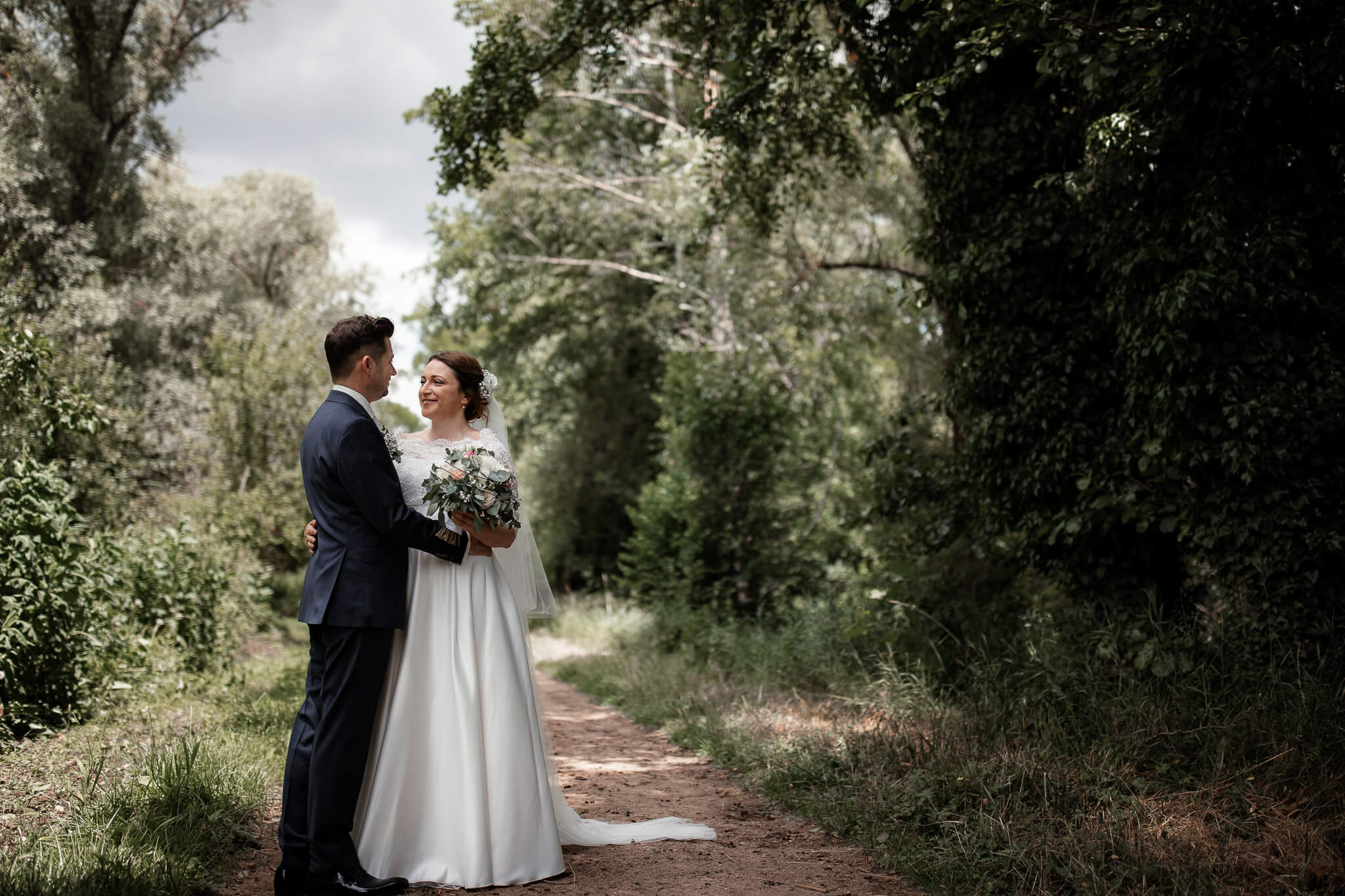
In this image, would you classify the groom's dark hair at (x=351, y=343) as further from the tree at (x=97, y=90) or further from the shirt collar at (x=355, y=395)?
the tree at (x=97, y=90)

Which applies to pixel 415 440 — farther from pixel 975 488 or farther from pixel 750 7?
pixel 750 7

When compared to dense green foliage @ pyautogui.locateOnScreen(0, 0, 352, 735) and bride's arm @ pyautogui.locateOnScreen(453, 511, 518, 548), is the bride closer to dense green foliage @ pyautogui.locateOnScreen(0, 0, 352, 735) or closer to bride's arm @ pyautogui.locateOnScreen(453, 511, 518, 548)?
bride's arm @ pyautogui.locateOnScreen(453, 511, 518, 548)

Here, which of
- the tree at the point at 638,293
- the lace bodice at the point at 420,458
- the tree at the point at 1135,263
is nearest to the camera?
the lace bodice at the point at 420,458

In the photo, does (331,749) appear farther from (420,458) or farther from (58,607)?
(58,607)

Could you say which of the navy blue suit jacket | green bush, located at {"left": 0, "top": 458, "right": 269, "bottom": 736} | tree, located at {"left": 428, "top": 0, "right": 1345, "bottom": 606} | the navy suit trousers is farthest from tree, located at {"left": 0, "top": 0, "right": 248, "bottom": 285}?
the navy suit trousers

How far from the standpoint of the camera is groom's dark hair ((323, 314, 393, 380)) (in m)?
4.07

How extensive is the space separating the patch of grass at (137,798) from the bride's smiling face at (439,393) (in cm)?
217

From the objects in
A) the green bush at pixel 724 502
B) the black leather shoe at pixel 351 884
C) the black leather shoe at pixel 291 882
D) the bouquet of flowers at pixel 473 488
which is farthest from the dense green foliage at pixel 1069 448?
the black leather shoe at pixel 291 882

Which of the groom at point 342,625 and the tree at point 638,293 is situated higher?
the tree at point 638,293

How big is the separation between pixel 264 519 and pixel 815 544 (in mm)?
9866

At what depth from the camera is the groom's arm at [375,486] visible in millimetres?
3883

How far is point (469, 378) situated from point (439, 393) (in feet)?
0.64

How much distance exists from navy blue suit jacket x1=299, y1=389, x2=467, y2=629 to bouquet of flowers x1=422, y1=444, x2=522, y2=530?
5.3 inches

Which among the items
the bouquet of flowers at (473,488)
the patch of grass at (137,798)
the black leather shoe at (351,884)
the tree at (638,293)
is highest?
the tree at (638,293)
